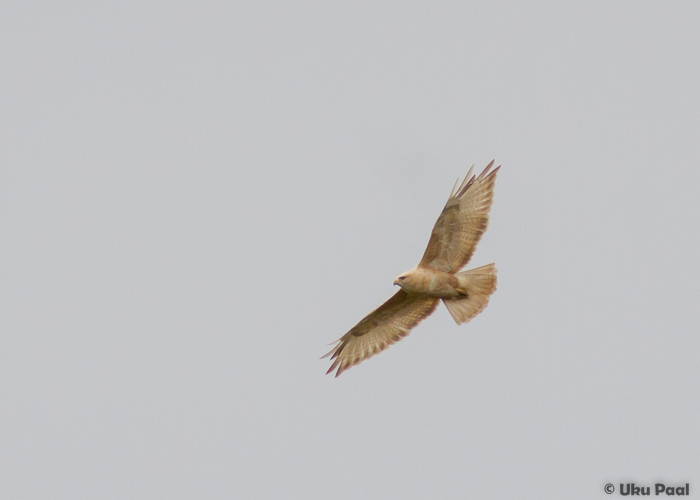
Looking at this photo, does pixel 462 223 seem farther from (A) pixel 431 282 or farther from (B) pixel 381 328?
(B) pixel 381 328

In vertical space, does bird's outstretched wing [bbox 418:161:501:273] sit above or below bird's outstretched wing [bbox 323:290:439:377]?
above

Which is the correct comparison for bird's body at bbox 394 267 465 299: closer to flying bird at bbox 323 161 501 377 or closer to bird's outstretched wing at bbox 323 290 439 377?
flying bird at bbox 323 161 501 377

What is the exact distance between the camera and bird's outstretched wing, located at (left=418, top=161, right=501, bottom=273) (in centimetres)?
1847

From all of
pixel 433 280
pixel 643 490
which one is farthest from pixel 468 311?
pixel 643 490

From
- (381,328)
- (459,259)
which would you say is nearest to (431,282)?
(459,259)

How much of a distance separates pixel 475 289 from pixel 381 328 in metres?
2.00

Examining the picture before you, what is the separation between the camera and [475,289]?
60.8 ft

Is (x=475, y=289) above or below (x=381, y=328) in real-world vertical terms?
above

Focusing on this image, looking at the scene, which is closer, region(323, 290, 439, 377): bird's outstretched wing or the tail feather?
the tail feather

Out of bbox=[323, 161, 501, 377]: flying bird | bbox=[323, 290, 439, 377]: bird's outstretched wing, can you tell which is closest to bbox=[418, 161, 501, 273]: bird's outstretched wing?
bbox=[323, 161, 501, 377]: flying bird

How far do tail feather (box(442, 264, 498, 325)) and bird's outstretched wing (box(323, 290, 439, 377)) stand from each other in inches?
30.0

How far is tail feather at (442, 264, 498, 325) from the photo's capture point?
60.6 feet

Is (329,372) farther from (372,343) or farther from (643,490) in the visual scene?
(643,490)

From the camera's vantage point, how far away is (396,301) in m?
19.3
